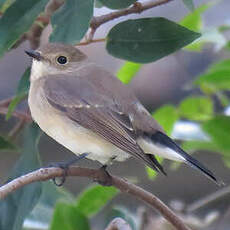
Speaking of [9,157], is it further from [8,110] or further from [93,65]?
[8,110]

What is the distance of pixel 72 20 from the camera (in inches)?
89.9

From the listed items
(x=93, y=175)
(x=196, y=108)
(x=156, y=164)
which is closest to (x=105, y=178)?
(x=93, y=175)

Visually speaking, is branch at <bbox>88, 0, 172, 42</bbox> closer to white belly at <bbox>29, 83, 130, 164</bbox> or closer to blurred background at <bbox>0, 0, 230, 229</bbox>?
white belly at <bbox>29, 83, 130, 164</bbox>

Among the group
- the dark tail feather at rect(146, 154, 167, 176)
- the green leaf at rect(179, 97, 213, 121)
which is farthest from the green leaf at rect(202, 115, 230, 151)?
the dark tail feather at rect(146, 154, 167, 176)

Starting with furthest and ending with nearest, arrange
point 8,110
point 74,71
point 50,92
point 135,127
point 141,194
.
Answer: point 74,71
point 50,92
point 135,127
point 8,110
point 141,194

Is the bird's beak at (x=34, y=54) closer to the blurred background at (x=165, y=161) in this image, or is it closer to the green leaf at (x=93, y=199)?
the green leaf at (x=93, y=199)

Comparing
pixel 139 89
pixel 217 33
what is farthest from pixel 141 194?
pixel 139 89

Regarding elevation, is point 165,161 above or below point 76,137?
below

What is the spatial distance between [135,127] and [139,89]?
9.60ft

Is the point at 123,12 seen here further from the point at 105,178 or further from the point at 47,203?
the point at 47,203

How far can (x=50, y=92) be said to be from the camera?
9.78ft

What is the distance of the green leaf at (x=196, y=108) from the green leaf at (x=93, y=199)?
2.13 feet

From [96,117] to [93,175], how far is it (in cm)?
39

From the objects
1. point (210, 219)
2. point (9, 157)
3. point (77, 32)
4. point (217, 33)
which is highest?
point (77, 32)
